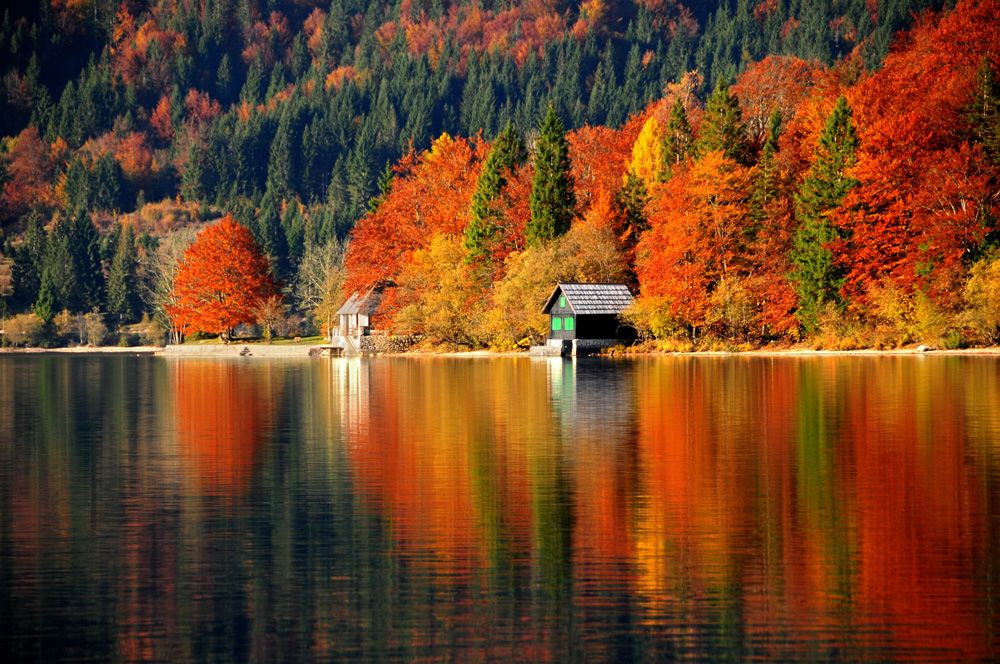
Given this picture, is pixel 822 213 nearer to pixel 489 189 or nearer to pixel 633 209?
pixel 633 209

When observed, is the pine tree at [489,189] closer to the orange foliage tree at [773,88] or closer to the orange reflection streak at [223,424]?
the orange foliage tree at [773,88]

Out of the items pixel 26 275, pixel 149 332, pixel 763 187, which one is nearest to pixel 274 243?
pixel 149 332

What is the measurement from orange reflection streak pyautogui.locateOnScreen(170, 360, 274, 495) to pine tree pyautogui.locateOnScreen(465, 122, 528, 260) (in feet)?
96.4

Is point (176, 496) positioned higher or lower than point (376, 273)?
lower

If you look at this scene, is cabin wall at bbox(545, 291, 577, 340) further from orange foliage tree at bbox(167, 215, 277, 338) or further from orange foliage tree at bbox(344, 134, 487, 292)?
orange foliage tree at bbox(167, 215, 277, 338)

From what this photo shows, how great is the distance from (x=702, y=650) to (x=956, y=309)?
65.0 meters

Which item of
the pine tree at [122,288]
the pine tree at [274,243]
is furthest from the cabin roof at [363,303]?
the pine tree at [122,288]

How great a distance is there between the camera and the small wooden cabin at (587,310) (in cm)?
8919

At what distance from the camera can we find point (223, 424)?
1610 inches

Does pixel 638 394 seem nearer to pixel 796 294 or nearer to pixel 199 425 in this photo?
pixel 199 425

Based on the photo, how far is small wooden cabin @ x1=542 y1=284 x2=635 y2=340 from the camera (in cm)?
8919

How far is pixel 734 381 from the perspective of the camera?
56.2 m

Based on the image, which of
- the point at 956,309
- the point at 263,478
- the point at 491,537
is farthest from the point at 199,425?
the point at 956,309

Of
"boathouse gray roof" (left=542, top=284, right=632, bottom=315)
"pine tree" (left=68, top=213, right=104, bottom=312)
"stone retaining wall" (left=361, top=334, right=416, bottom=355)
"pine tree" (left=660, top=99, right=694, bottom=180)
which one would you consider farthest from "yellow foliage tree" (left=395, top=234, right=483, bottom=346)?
"pine tree" (left=68, top=213, right=104, bottom=312)
